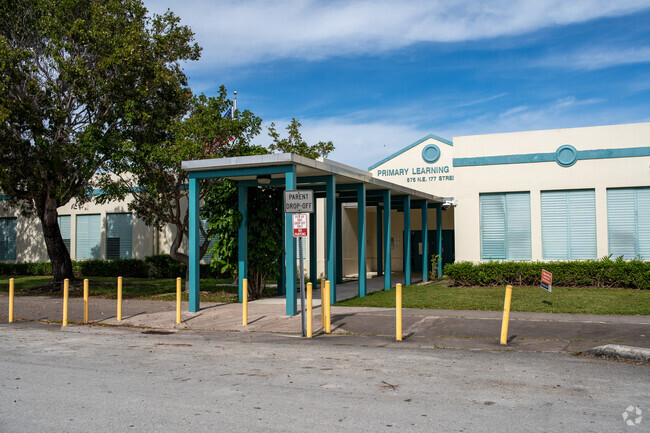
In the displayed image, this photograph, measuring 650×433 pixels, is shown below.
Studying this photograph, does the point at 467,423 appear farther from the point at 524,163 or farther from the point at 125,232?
the point at 125,232

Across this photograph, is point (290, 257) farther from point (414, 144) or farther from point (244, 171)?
point (414, 144)

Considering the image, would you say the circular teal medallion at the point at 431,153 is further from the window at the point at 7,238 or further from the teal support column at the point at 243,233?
the window at the point at 7,238

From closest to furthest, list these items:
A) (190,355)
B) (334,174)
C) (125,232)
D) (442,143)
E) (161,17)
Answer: (190,355), (334,174), (161,17), (442,143), (125,232)

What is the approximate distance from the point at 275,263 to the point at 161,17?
368 inches

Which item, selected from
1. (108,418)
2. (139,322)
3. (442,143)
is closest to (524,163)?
(442,143)

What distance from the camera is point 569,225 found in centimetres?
2114

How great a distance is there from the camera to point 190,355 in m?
8.91

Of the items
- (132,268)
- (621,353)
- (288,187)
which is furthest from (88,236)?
(621,353)

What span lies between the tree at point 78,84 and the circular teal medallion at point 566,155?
1355 cm

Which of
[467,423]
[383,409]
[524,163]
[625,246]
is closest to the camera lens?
[467,423]

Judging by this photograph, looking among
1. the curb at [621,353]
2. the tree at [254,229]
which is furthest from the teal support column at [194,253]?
the curb at [621,353]

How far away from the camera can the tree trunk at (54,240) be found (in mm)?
20709

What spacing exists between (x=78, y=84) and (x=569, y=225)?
17244 millimetres

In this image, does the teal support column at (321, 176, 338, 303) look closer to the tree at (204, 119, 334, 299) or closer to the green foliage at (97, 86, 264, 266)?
the tree at (204, 119, 334, 299)
